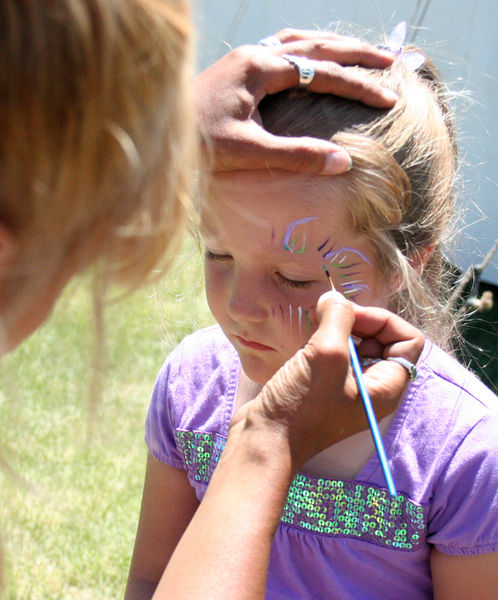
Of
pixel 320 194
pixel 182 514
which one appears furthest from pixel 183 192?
pixel 182 514

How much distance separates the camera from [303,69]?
4.57 feet

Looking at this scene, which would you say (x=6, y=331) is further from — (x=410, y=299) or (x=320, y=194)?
(x=410, y=299)

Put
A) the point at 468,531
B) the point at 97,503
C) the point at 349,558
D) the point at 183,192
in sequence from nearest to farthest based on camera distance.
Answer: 1. the point at 183,192
2. the point at 468,531
3. the point at 349,558
4. the point at 97,503

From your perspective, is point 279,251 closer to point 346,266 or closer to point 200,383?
point 346,266

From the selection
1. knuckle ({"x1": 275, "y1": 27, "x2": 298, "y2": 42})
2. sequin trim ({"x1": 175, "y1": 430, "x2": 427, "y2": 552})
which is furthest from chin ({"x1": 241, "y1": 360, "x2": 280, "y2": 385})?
knuckle ({"x1": 275, "y1": 27, "x2": 298, "y2": 42})

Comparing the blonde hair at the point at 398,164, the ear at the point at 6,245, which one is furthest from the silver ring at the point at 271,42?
the ear at the point at 6,245

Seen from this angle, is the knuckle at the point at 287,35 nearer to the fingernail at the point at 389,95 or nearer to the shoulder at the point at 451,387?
the fingernail at the point at 389,95

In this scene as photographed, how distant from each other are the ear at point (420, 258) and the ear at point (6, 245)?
3.03 ft

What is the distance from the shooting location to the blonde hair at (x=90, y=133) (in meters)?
0.75

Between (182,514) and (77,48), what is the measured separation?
1201 mm

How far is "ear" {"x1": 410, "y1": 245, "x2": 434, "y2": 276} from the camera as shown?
1.55m

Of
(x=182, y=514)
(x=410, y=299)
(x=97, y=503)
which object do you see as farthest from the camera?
(x=97, y=503)

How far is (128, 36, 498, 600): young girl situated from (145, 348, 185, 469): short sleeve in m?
0.26

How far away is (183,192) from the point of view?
0.92 m
